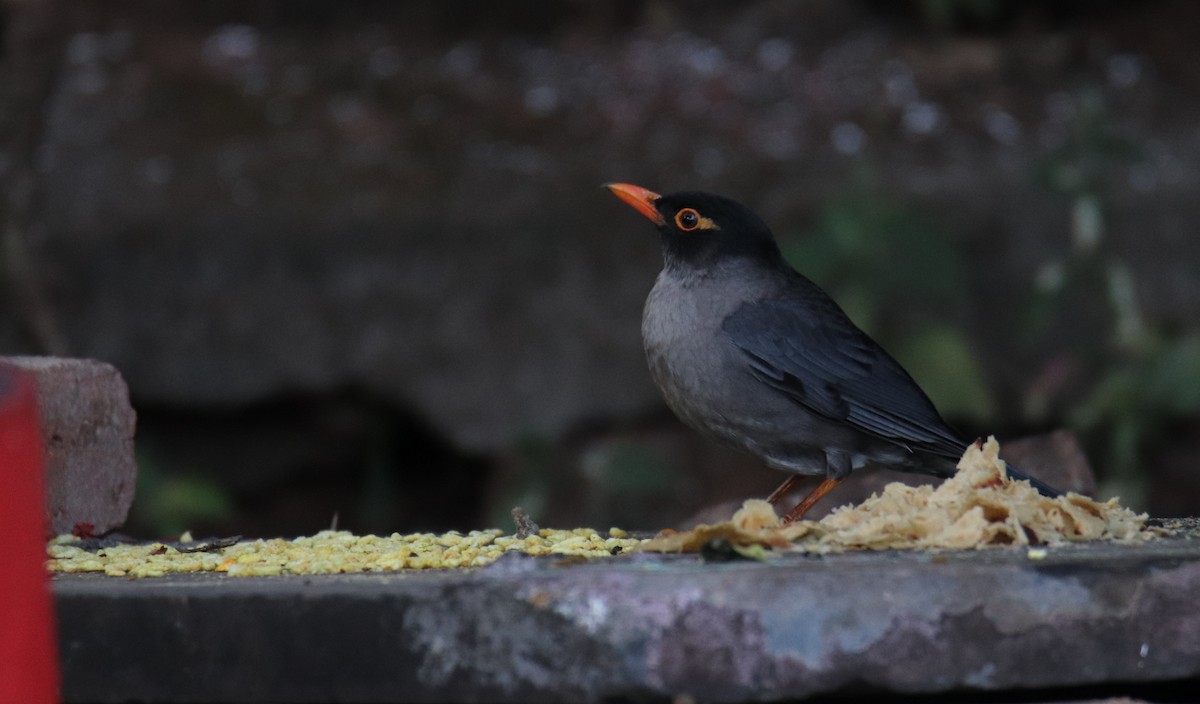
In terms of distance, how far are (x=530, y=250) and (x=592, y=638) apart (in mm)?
6391

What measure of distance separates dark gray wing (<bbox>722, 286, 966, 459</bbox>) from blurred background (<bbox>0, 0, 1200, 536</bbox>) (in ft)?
10.5

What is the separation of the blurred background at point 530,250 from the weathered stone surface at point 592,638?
5.61 metres

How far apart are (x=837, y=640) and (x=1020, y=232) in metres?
6.62

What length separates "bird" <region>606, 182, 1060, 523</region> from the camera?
15.4 ft

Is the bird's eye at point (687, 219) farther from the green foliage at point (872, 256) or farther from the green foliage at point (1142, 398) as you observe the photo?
the green foliage at point (1142, 398)

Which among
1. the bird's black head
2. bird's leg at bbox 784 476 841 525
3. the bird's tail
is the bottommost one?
bird's leg at bbox 784 476 841 525

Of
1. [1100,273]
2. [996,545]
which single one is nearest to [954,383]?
[1100,273]

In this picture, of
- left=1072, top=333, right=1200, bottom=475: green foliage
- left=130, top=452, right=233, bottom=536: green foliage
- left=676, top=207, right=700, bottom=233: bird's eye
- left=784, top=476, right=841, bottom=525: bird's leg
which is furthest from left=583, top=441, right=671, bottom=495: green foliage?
left=784, top=476, right=841, bottom=525: bird's leg

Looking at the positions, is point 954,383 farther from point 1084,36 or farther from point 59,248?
point 59,248

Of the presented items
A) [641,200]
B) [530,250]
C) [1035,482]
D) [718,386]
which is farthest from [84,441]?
[530,250]

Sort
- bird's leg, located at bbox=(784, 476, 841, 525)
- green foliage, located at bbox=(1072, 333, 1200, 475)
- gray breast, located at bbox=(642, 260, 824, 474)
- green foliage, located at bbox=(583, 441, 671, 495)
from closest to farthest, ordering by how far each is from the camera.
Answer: bird's leg, located at bbox=(784, 476, 841, 525), gray breast, located at bbox=(642, 260, 824, 474), green foliage, located at bbox=(1072, 333, 1200, 475), green foliage, located at bbox=(583, 441, 671, 495)

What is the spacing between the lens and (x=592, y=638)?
249cm

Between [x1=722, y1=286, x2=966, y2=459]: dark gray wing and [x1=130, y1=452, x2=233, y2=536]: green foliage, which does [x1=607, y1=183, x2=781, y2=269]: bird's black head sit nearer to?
[x1=722, y1=286, x2=966, y2=459]: dark gray wing

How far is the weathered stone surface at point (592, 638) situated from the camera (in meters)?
2.48
